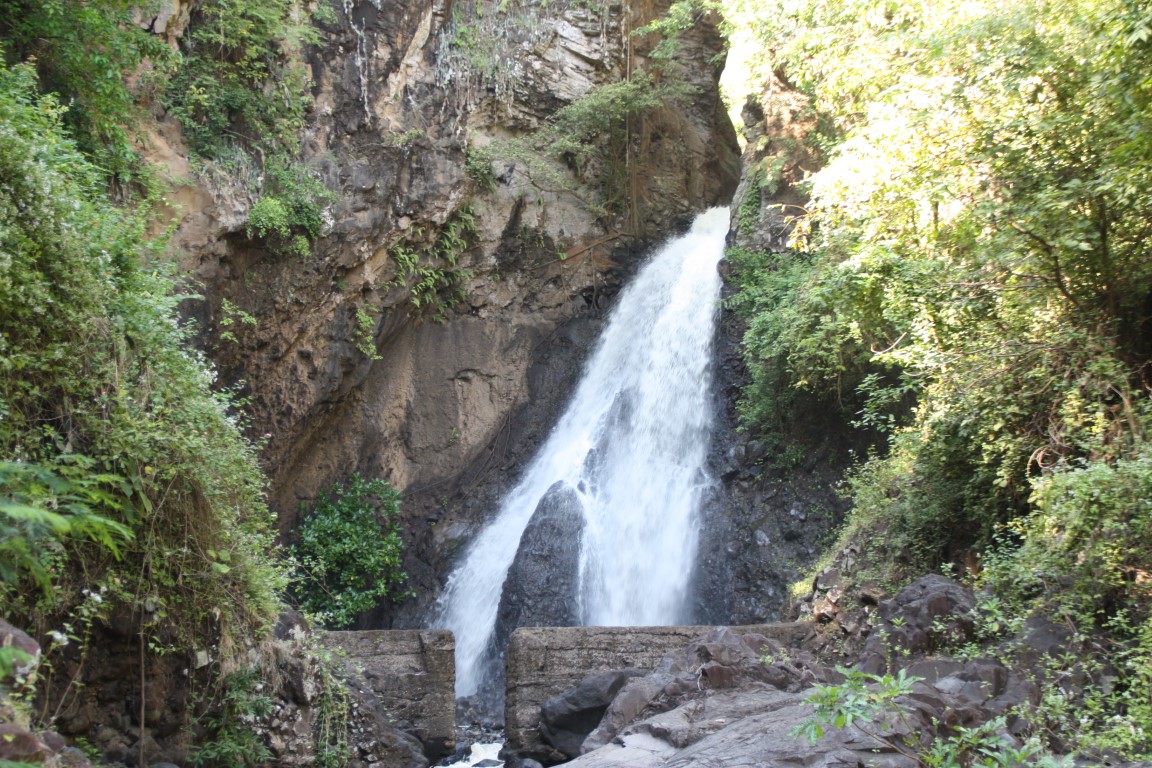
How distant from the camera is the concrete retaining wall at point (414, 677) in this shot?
9422mm

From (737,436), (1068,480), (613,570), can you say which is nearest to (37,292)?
(1068,480)

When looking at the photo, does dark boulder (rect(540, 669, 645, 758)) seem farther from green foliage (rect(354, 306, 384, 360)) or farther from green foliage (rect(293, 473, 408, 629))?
green foliage (rect(354, 306, 384, 360))

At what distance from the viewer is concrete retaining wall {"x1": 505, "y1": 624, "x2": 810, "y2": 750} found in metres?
9.41

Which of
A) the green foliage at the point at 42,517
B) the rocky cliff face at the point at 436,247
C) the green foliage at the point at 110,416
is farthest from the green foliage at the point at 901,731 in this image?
the rocky cliff face at the point at 436,247

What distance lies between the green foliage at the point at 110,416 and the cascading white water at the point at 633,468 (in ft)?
22.7

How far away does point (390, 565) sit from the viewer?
14.7 m

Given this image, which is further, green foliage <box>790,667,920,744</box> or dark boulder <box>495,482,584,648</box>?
dark boulder <box>495,482,584,648</box>

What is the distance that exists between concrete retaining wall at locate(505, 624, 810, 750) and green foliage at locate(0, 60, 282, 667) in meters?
3.66

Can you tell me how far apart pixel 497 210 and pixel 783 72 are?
586cm

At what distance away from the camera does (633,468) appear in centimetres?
1456

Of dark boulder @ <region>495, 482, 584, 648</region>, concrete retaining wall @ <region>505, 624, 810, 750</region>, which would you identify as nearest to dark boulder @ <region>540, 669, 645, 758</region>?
concrete retaining wall @ <region>505, 624, 810, 750</region>

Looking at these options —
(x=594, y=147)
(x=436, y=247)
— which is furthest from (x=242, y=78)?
(x=594, y=147)

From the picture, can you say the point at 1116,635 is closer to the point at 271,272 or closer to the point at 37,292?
the point at 37,292

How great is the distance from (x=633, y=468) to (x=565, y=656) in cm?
534
